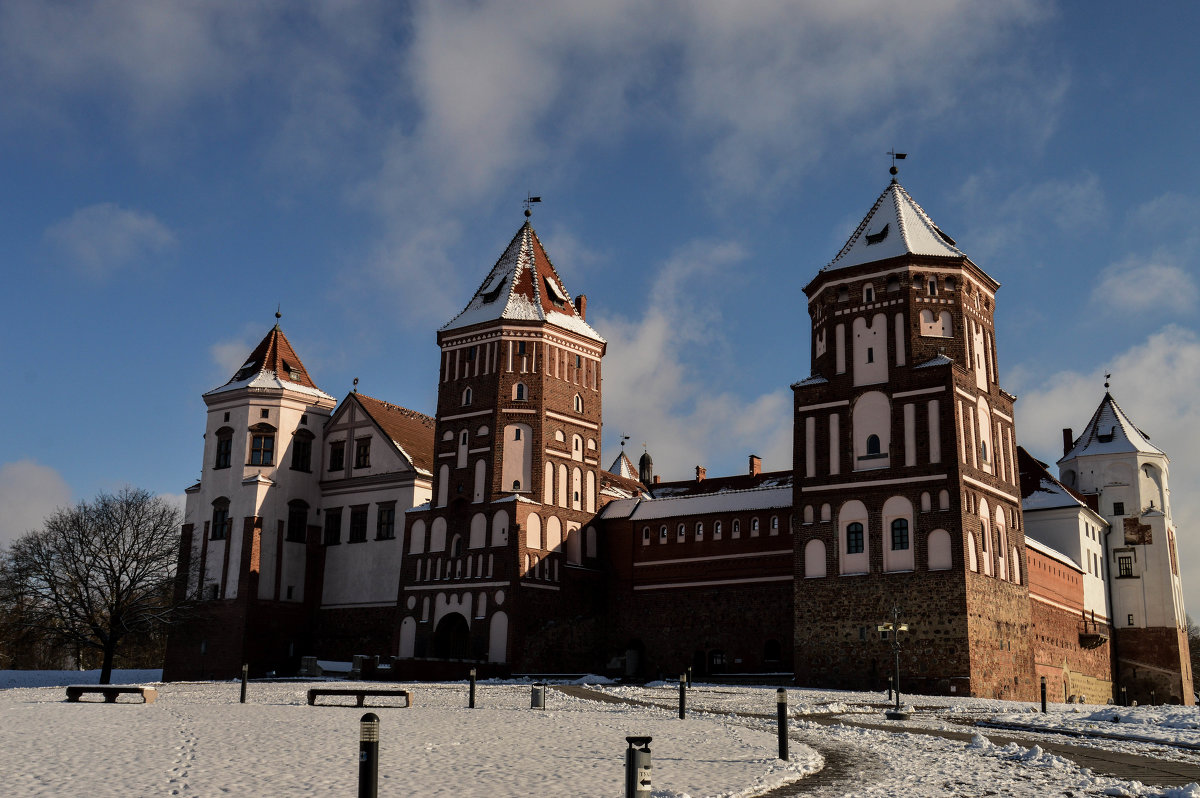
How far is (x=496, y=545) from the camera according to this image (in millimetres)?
48500

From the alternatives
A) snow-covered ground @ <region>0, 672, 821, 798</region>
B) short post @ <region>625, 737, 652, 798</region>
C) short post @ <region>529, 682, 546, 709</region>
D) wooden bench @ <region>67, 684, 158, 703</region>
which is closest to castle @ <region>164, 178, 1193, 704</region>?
wooden bench @ <region>67, 684, 158, 703</region>

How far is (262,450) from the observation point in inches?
2122

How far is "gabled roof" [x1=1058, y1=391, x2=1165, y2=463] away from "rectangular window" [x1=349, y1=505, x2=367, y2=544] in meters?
40.0

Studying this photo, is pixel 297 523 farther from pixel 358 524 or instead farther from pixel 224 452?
pixel 224 452

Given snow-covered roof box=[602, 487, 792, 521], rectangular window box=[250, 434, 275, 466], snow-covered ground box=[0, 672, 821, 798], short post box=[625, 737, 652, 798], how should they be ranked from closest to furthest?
short post box=[625, 737, 652, 798]
snow-covered ground box=[0, 672, 821, 798]
snow-covered roof box=[602, 487, 792, 521]
rectangular window box=[250, 434, 275, 466]

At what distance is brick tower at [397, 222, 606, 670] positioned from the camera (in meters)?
48.0

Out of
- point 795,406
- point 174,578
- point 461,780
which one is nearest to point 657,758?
point 461,780

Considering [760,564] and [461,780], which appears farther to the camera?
[760,564]

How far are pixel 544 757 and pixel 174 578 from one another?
4080cm

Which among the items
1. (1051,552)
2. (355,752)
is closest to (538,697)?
(355,752)

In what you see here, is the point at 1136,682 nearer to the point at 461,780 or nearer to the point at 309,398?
the point at 309,398

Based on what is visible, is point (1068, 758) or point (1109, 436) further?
point (1109, 436)

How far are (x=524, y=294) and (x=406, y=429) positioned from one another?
10.4 meters

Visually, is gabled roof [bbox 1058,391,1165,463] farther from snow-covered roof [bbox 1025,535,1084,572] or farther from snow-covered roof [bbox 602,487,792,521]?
snow-covered roof [bbox 602,487,792,521]
